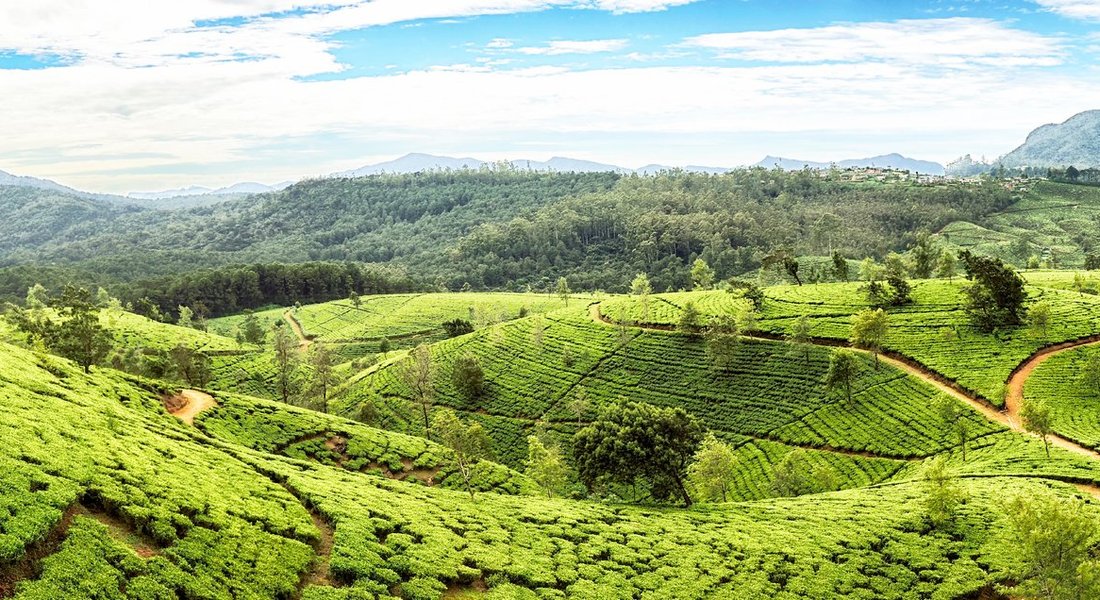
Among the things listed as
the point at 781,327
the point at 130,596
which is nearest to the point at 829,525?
the point at 130,596

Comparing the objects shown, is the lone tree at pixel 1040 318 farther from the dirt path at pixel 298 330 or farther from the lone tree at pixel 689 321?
the dirt path at pixel 298 330

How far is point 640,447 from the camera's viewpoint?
1929 inches

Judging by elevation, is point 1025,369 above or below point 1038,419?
below

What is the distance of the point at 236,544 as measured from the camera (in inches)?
1094

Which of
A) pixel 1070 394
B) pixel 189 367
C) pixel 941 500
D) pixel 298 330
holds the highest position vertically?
pixel 1070 394

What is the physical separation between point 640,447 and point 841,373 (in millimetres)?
37287

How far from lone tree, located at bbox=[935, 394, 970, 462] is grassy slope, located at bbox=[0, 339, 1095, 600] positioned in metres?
8.77

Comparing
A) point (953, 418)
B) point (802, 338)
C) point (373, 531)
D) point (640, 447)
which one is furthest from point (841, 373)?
point (373, 531)

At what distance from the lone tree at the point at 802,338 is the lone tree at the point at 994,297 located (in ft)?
63.9

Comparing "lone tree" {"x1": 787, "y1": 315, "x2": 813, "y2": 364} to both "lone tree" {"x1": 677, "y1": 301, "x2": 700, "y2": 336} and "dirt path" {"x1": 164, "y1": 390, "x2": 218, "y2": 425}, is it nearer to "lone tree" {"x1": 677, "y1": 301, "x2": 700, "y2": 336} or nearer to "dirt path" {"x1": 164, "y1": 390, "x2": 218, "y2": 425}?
"lone tree" {"x1": 677, "y1": 301, "x2": 700, "y2": 336}

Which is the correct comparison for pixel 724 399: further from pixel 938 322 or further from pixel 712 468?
pixel 712 468

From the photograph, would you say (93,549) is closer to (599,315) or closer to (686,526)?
(686,526)

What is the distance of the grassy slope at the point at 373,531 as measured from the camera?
A: 2492 cm

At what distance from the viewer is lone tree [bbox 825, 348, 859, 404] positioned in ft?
245
